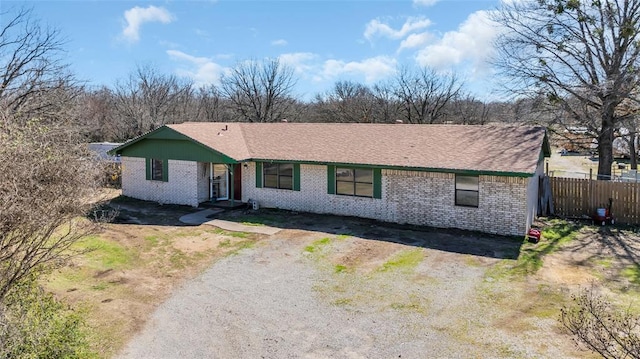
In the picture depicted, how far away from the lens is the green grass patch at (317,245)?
43.1 feet

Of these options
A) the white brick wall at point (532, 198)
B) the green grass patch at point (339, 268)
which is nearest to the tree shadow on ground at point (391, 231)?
the white brick wall at point (532, 198)

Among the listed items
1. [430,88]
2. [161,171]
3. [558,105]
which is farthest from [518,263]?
[430,88]

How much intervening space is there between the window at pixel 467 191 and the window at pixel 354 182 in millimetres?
3371

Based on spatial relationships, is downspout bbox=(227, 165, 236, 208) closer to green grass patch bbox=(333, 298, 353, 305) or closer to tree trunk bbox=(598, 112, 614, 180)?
green grass patch bbox=(333, 298, 353, 305)

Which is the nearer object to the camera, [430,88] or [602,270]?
[602,270]

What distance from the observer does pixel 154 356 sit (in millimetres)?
7148

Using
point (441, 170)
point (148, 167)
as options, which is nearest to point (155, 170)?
point (148, 167)

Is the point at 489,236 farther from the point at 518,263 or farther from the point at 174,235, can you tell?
the point at 174,235

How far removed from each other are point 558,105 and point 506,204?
10.6 m

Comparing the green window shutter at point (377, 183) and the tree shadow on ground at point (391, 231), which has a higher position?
the green window shutter at point (377, 183)

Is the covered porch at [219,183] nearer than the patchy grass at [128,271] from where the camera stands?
No

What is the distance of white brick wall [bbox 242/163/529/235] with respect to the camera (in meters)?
14.4

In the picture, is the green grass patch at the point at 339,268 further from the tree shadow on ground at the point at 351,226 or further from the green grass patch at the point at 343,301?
the tree shadow on ground at the point at 351,226

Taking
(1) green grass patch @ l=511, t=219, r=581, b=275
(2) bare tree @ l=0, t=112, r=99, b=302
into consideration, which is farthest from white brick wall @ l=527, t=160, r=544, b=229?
(2) bare tree @ l=0, t=112, r=99, b=302
